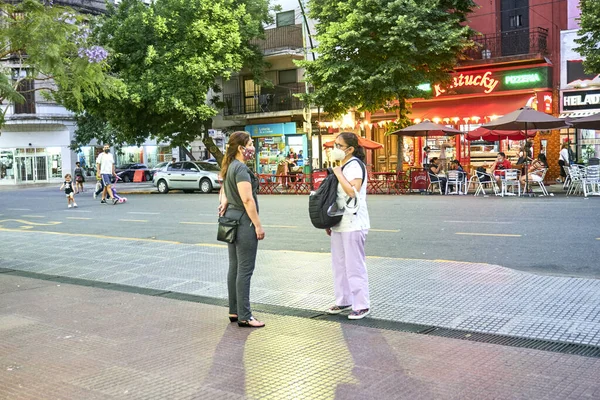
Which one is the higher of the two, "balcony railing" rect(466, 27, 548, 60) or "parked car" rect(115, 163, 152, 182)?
"balcony railing" rect(466, 27, 548, 60)

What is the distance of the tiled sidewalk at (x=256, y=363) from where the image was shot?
4223 millimetres

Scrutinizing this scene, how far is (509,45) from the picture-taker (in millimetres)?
27625

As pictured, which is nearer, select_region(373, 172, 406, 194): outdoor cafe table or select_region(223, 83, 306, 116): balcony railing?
select_region(373, 172, 406, 194): outdoor cafe table

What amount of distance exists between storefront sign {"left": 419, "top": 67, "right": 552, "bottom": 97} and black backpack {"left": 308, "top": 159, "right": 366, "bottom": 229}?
872 inches

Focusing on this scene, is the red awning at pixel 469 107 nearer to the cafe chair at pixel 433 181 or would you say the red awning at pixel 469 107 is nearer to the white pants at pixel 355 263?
the cafe chair at pixel 433 181

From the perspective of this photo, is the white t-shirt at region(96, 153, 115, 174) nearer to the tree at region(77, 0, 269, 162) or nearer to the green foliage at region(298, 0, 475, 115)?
the tree at region(77, 0, 269, 162)

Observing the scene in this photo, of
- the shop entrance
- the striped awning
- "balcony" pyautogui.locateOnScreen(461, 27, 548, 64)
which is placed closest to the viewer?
the striped awning

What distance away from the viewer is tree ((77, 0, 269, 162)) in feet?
95.2

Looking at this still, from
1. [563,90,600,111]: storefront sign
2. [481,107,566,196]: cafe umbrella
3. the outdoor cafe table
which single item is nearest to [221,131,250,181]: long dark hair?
[481,107,566,196]: cafe umbrella

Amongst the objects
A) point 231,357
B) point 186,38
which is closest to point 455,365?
point 231,357

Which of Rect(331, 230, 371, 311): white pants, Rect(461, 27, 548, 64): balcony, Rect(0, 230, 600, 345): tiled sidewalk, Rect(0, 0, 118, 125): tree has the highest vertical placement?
Rect(461, 27, 548, 64): balcony

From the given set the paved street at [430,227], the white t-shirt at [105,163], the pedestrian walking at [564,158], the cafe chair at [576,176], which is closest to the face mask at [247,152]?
the paved street at [430,227]

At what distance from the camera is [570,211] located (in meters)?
14.8

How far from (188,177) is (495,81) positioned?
47.3 ft
